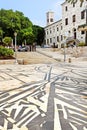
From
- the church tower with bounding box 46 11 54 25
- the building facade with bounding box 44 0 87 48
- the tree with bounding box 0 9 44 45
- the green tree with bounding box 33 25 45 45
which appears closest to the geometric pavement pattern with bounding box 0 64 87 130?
the building facade with bounding box 44 0 87 48

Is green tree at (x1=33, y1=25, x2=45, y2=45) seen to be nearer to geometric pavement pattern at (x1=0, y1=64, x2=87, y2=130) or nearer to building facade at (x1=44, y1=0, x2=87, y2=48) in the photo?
building facade at (x1=44, y1=0, x2=87, y2=48)

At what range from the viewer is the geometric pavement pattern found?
23.0 feet

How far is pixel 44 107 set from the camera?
29.0ft

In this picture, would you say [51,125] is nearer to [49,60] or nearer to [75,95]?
A: [75,95]

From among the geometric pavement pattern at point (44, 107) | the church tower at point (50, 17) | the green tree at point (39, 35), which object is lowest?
the geometric pavement pattern at point (44, 107)

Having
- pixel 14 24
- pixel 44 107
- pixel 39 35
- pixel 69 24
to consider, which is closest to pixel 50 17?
pixel 39 35

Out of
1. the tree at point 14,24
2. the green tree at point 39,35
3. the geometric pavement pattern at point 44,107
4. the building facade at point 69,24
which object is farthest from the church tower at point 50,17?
the geometric pavement pattern at point 44,107

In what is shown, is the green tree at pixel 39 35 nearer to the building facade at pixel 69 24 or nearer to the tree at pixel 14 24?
the building facade at pixel 69 24

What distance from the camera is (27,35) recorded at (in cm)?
5722

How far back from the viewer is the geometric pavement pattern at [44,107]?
7.00m

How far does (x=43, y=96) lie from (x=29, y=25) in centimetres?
4988

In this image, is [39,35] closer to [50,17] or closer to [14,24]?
[50,17]

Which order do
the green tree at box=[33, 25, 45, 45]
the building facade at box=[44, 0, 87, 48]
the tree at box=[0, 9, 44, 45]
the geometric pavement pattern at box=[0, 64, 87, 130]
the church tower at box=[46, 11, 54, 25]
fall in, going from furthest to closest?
the church tower at box=[46, 11, 54, 25]
the green tree at box=[33, 25, 45, 45]
the tree at box=[0, 9, 44, 45]
the building facade at box=[44, 0, 87, 48]
the geometric pavement pattern at box=[0, 64, 87, 130]

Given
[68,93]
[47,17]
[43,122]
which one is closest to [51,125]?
[43,122]
